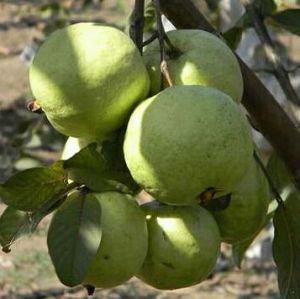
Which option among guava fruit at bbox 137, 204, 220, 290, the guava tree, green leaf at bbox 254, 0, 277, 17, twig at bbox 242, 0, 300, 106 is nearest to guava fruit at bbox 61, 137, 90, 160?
the guava tree

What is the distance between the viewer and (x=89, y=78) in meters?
0.88

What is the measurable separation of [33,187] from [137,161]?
134mm

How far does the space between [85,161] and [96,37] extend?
0.40 feet

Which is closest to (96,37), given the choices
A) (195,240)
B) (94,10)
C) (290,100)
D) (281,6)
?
(195,240)

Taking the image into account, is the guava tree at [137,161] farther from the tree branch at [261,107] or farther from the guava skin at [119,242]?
the tree branch at [261,107]

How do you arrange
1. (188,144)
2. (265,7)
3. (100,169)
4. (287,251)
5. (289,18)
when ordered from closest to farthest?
(188,144) → (100,169) → (287,251) → (289,18) → (265,7)

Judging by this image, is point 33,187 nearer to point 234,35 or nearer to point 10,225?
point 10,225

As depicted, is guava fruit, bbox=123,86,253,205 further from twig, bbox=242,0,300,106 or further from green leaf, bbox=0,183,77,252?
twig, bbox=242,0,300,106

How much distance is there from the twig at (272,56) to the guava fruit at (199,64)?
1.45 feet

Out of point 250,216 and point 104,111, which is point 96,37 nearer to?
point 104,111

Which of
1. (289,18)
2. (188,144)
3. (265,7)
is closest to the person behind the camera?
(188,144)

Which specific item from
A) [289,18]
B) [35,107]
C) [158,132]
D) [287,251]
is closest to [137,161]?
[158,132]

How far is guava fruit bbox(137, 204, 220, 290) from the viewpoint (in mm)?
920

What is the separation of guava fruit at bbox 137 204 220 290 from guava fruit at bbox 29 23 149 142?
11 cm
